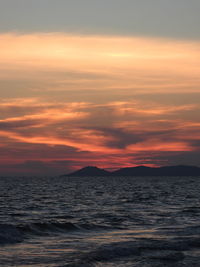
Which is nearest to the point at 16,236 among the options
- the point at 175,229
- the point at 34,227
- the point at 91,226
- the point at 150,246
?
the point at 34,227

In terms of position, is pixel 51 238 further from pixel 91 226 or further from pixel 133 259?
pixel 133 259

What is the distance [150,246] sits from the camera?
21.0 meters

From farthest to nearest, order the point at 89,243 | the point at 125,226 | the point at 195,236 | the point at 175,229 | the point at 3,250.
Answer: the point at 125,226 < the point at 175,229 < the point at 195,236 < the point at 89,243 < the point at 3,250

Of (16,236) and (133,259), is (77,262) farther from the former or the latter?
(16,236)

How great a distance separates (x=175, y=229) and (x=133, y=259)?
34.5 feet

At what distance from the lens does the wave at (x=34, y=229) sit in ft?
79.5

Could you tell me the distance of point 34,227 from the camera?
1150 inches

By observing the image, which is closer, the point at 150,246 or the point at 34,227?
the point at 150,246

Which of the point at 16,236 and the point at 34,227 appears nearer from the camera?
the point at 16,236

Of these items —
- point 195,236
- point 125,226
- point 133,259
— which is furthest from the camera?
point 125,226

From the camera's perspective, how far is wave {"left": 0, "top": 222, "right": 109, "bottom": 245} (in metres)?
24.2

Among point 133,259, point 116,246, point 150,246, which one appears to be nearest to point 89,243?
point 116,246

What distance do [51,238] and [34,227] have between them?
440cm

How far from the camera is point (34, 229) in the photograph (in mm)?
28484
